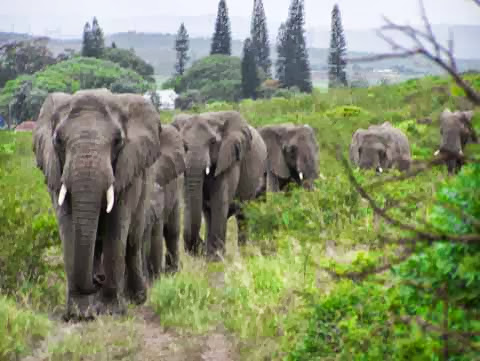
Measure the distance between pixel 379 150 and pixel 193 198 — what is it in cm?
791

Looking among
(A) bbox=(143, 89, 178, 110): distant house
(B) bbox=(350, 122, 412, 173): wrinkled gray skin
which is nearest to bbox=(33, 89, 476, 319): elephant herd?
(B) bbox=(350, 122, 412, 173): wrinkled gray skin

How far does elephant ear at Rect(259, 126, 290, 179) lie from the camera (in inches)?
593

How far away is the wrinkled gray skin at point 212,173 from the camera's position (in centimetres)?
1070

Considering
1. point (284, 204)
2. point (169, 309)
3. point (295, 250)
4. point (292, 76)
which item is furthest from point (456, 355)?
point (292, 76)

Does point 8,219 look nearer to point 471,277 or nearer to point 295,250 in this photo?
point 295,250

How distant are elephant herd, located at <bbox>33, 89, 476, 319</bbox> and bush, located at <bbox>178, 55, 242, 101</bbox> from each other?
73.9 metres

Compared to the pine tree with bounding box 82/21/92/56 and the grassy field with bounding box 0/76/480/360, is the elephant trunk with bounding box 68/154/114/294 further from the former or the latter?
the pine tree with bounding box 82/21/92/56

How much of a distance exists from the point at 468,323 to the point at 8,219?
5.85m

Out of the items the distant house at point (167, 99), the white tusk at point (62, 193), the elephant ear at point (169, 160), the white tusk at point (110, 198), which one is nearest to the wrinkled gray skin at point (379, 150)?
the elephant ear at point (169, 160)

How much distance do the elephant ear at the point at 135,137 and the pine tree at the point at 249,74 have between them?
66.5 m

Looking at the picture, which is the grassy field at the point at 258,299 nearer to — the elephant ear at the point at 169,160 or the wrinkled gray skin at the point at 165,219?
the wrinkled gray skin at the point at 165,219

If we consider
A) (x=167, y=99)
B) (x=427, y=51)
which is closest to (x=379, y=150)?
(x=427, y=51)

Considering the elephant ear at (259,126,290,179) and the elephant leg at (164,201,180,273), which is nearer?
the elephant leg at (164,201,180,273)

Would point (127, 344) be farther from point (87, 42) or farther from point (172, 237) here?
point (87, 42)
